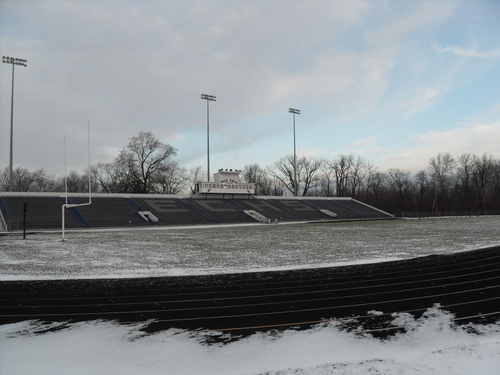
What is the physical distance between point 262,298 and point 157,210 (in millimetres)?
38709

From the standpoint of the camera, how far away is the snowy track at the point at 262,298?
7.00 m

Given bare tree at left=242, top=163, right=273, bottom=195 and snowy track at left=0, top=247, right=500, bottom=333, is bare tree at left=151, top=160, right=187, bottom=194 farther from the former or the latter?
snowy track at left=0, top=247, right=500, bottom=333

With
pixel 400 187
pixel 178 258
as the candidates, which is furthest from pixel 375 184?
pixel 178 258

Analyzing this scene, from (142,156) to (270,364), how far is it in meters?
64.2

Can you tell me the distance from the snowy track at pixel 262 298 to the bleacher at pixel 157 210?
95.4ft

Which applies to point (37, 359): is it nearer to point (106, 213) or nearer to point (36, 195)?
point (106, 213)

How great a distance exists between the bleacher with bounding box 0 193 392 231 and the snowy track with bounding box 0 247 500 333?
95.4 feet

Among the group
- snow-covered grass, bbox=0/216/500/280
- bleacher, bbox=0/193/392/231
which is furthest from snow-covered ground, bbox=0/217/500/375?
bleacher, bbox=0/193/392/231

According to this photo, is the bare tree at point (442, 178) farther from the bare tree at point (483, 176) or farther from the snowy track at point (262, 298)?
the snowy track at point (262, 298)

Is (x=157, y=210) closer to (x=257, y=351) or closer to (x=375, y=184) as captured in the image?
(x=257, y=351)

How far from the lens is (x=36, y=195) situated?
1703 inches

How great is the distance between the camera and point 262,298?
850cm

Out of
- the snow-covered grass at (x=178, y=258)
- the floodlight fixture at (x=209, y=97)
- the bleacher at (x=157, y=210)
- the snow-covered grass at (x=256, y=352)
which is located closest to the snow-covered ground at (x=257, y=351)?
the snow-covered grass at (x=256, y=352)

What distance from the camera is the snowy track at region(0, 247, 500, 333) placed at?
6997 millimetres
